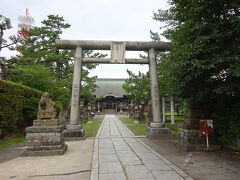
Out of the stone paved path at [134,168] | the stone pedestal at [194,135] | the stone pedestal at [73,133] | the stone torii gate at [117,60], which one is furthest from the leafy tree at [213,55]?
the stone pedestal at [73,133]

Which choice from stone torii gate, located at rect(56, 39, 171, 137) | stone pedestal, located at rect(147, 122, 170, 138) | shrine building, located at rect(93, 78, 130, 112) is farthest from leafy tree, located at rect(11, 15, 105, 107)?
shrine building, located at rect(93, 78, 130, 112)

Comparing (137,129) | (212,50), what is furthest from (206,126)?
(137,129)

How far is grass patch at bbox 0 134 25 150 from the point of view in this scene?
637 centimetres

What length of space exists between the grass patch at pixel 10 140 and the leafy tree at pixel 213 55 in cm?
794

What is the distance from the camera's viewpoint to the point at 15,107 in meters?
7.34

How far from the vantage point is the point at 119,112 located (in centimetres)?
3381

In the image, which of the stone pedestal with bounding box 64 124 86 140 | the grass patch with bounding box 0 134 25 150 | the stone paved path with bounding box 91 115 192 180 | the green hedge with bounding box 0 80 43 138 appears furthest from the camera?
the stone pedestal with bounding box 64 124 86 140

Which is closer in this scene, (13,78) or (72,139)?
(72,139)

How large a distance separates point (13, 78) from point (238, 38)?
39.4 ft

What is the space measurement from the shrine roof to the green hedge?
91.5 feet

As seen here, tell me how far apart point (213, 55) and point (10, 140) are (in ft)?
30.7

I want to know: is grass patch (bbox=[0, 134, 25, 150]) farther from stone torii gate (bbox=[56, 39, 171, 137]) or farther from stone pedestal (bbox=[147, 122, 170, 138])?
stone pedestal (bbox=[147, 122, 170, 138])

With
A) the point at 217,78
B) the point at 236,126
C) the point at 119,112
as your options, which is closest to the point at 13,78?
the point at 217,78

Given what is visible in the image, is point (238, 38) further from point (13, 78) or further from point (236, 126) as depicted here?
point (13, 78)
